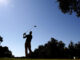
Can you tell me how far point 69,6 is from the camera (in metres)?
30.2

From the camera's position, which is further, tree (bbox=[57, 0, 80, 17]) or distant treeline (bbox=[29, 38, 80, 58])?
distant treeline (bbox=[29, 38, 80, 58])

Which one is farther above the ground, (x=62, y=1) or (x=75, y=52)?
(x=62, y=1)

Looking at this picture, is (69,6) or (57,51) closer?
(69,6)

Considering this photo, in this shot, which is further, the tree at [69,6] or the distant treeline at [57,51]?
the distant treeline at [57,51]

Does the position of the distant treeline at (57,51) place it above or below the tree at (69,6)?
below

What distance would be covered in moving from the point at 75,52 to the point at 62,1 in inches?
3248

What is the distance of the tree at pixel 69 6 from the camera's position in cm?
2913

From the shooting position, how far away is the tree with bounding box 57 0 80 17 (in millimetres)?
29134

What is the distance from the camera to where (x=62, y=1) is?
29438mm

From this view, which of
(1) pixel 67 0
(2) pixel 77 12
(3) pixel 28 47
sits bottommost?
(3) pixel 28 47

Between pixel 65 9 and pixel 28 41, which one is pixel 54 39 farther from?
pixel 28 41

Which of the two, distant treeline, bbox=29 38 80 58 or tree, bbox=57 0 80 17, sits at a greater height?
tree, bbox=57 0 80 17

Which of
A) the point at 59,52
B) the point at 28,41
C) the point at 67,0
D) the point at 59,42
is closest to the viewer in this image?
the point at 28,41

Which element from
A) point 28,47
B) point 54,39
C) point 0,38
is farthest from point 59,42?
point 28,47
